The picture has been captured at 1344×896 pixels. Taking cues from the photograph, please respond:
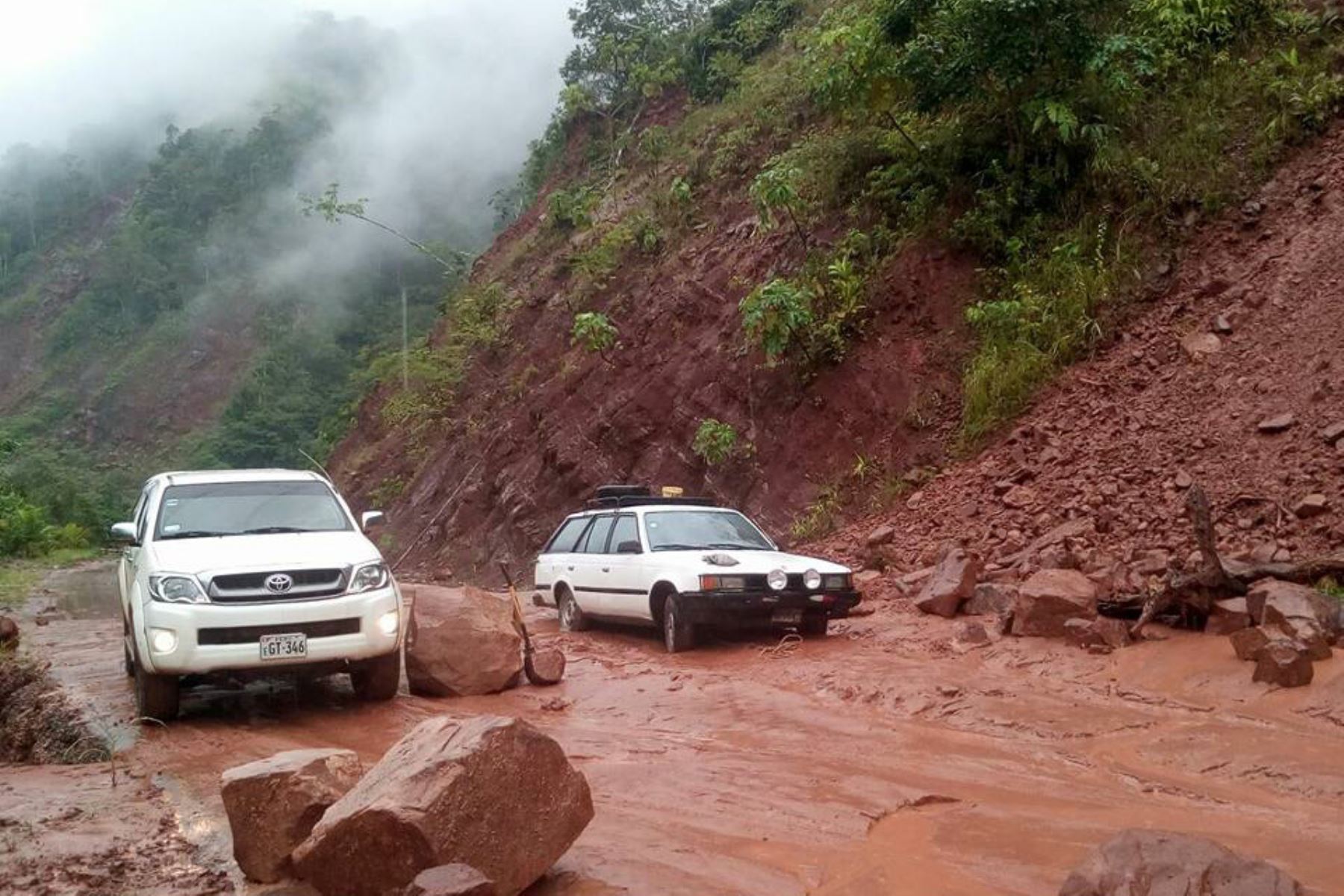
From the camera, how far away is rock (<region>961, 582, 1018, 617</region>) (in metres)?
9.53

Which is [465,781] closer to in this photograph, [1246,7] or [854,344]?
[854,344]

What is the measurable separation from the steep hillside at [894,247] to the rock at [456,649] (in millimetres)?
6623

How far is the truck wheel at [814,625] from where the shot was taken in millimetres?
10031

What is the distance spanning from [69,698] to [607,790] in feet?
17.8

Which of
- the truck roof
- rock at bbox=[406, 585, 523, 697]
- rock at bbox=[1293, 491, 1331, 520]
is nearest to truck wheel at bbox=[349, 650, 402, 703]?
rock at bbox=[406, 585, 523, 697]

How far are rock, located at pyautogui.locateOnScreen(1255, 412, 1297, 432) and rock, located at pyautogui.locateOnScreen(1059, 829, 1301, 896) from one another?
7.55 meters

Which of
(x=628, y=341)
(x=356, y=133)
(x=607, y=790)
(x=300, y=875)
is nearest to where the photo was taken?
(x=300, y=875)

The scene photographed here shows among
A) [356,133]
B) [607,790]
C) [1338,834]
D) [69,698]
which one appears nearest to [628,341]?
[69,698]

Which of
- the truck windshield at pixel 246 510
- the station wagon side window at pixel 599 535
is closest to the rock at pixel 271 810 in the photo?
the truck windshield at pixel 246 510

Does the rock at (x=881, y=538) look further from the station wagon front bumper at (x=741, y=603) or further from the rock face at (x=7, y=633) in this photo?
the rock face at (x=7, y=633)

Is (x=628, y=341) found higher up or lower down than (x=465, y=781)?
higher up

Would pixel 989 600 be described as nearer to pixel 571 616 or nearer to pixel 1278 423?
pixel 1278 423

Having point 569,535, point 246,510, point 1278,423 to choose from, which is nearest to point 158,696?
point 246,510

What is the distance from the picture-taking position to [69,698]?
8953 mm
